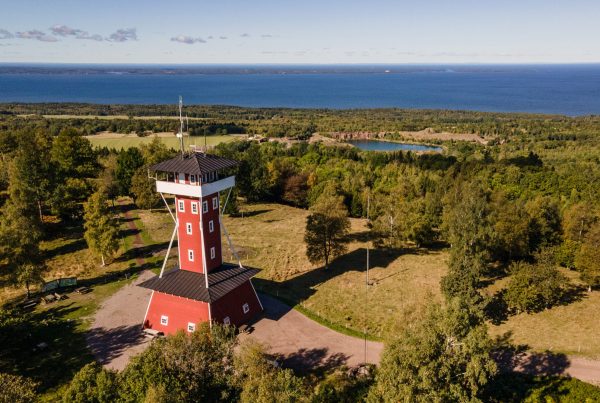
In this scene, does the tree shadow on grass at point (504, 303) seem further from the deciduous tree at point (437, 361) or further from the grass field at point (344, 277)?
the deciduous tree at point (437, 361)

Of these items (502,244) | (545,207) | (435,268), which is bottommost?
(435,268)

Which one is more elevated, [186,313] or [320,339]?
[186,313]

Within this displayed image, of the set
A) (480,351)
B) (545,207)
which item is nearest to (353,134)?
(545,207)

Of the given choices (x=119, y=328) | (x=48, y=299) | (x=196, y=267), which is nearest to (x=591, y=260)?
(x=196, y=267)

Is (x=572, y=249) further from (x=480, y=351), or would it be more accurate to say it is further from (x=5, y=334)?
(x=5, y=334)

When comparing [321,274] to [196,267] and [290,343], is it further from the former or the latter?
[196,267]

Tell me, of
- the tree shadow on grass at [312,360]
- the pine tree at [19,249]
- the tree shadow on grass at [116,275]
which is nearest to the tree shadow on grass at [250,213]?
the tree shadow on grass at [116,275]
